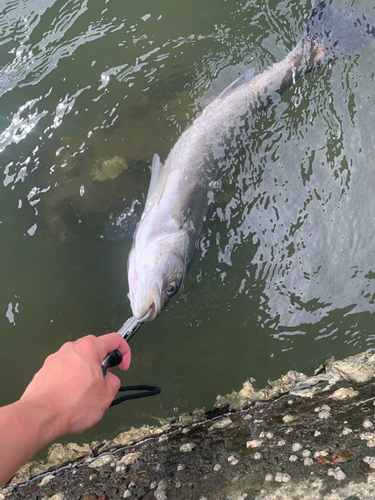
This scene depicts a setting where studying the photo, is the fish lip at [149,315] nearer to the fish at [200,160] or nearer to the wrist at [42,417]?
the fish at [200,160]

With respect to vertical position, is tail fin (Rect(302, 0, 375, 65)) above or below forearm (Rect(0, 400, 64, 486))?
above

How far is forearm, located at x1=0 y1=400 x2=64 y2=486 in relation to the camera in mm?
1463

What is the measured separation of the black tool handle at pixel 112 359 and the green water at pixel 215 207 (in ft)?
5.36

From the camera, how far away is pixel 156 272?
131 inches

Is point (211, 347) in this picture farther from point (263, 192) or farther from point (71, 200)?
point (71, 200)

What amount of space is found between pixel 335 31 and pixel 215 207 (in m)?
2.75

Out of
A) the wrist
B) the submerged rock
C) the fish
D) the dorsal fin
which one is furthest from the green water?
the wrist

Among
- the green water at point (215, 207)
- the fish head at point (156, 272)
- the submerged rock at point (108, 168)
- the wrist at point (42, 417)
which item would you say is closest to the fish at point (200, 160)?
the fish head at point (156, 272)

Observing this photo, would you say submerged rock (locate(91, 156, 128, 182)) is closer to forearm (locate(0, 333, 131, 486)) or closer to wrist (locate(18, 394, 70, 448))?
forearm (locate(0, 333, 131, 486))

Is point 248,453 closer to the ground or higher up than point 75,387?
closer to the ground

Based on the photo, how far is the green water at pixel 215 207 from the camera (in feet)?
12.4

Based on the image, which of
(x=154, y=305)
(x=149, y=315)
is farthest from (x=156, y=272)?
(x=149, y=315)

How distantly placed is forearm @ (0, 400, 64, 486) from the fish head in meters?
1.37

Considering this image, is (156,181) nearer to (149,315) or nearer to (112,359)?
(149,315)
